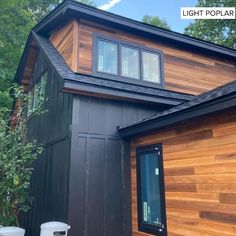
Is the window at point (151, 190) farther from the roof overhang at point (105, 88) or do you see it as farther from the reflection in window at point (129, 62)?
the reflection in window at point (129, 62)

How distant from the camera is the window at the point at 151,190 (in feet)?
15.1

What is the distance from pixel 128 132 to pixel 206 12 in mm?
7176

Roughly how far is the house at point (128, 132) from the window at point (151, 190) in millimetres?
18

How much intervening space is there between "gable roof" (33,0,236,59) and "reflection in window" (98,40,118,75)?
554 mm

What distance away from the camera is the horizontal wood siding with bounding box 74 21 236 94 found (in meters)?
6.01

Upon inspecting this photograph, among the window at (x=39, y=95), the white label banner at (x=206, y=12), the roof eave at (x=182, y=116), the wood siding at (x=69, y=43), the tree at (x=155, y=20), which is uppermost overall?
the tree at (x=155, y=20)

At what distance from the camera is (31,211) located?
668 centimetres

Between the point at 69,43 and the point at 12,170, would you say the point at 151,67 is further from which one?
the point at 12,170

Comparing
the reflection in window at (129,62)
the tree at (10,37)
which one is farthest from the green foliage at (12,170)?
the tree at (10,37)

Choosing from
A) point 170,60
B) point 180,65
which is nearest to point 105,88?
point 170,60

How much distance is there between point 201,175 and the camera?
391 centimetres

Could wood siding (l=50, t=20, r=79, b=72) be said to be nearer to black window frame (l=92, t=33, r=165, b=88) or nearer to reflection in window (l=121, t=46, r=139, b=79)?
black window frame (l=92, t=33, r=165, b=88)

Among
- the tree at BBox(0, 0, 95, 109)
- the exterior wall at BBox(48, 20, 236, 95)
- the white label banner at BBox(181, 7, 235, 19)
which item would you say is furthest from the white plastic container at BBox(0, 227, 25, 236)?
the tree at BBox(0, 0, 95, 109)

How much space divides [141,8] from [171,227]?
17.4 meters
